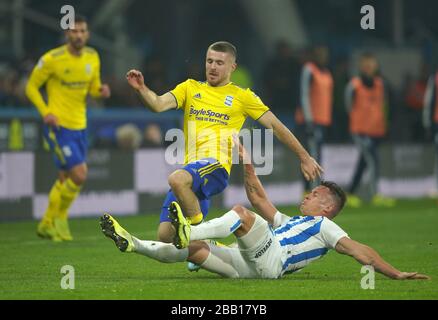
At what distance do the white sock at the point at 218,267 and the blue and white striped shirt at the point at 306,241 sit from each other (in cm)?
44

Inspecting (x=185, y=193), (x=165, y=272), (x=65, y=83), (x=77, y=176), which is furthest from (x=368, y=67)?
(x=185, y=193)

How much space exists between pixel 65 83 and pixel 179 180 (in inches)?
186

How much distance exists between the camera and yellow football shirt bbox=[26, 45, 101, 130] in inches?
565

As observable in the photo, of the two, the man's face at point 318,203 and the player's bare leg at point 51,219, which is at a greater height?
the man's face at point 318,203

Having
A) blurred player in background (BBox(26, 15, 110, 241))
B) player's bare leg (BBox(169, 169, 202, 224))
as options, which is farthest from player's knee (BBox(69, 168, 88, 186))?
player's bare leg (BBox(169, 169, 202, 224))

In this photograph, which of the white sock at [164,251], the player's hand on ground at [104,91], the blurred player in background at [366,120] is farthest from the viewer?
the blurred player in background at [366,120]

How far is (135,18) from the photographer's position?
27.5m

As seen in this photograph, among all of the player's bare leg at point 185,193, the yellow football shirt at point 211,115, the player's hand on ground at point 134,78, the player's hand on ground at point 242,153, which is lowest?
the player's bare leg at point 185,193

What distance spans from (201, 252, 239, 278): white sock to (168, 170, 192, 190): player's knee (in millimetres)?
616

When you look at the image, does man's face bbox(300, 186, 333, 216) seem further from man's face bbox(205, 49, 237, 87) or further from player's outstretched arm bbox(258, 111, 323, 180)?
man's face bbox(205, 49, 237, 87)

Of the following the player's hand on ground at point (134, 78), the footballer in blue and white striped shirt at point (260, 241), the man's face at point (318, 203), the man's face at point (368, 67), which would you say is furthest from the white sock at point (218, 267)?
the man's face at point (368, 67)

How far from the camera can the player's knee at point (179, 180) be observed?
1009 cm

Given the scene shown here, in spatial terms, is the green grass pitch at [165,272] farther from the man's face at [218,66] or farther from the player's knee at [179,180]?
the man's face at [218,66]
